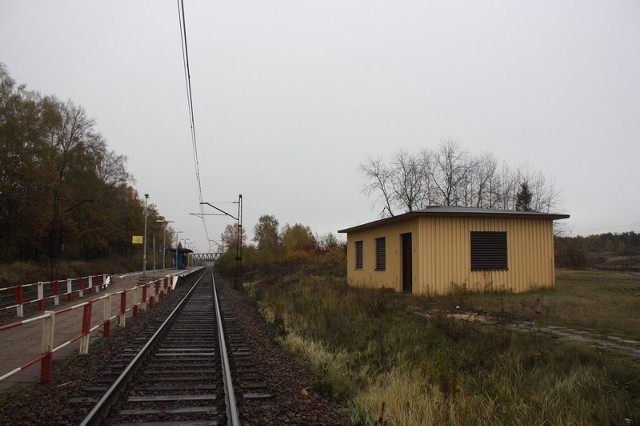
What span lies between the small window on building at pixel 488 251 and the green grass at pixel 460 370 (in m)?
4.95

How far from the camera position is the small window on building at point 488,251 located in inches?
699

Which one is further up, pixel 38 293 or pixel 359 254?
pixel 359 254

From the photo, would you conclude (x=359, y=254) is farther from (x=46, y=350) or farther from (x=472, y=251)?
(x=46, y=350)

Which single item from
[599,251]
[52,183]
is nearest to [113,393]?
[52,183]

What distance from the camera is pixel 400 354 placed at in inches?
328

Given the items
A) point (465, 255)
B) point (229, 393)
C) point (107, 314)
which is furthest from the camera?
point (465, 255)

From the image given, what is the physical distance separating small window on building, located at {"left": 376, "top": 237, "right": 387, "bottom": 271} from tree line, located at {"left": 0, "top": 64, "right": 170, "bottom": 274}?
17.3 metres

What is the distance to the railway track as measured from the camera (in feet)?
18.3

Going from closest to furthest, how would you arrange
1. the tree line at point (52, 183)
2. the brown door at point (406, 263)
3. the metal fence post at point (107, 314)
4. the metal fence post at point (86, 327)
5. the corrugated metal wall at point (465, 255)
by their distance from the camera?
the metal fence post at point (86, 327), the metal fence post at point (107, 314), the corrugated metal wall at point (465, 255), the brown door at point (406, 263), the tree line at point (52, 183)

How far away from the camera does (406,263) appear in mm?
19188

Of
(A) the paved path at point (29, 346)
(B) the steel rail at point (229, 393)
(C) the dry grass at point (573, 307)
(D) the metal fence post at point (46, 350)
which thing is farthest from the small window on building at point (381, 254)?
(D) the metal fence post at point (46, 350)

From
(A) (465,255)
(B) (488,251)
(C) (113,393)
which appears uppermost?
(B) (488,251)

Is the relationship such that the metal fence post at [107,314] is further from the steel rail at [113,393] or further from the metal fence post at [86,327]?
the steel rail at [113,393]

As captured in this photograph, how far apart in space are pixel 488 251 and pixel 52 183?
3424cm
